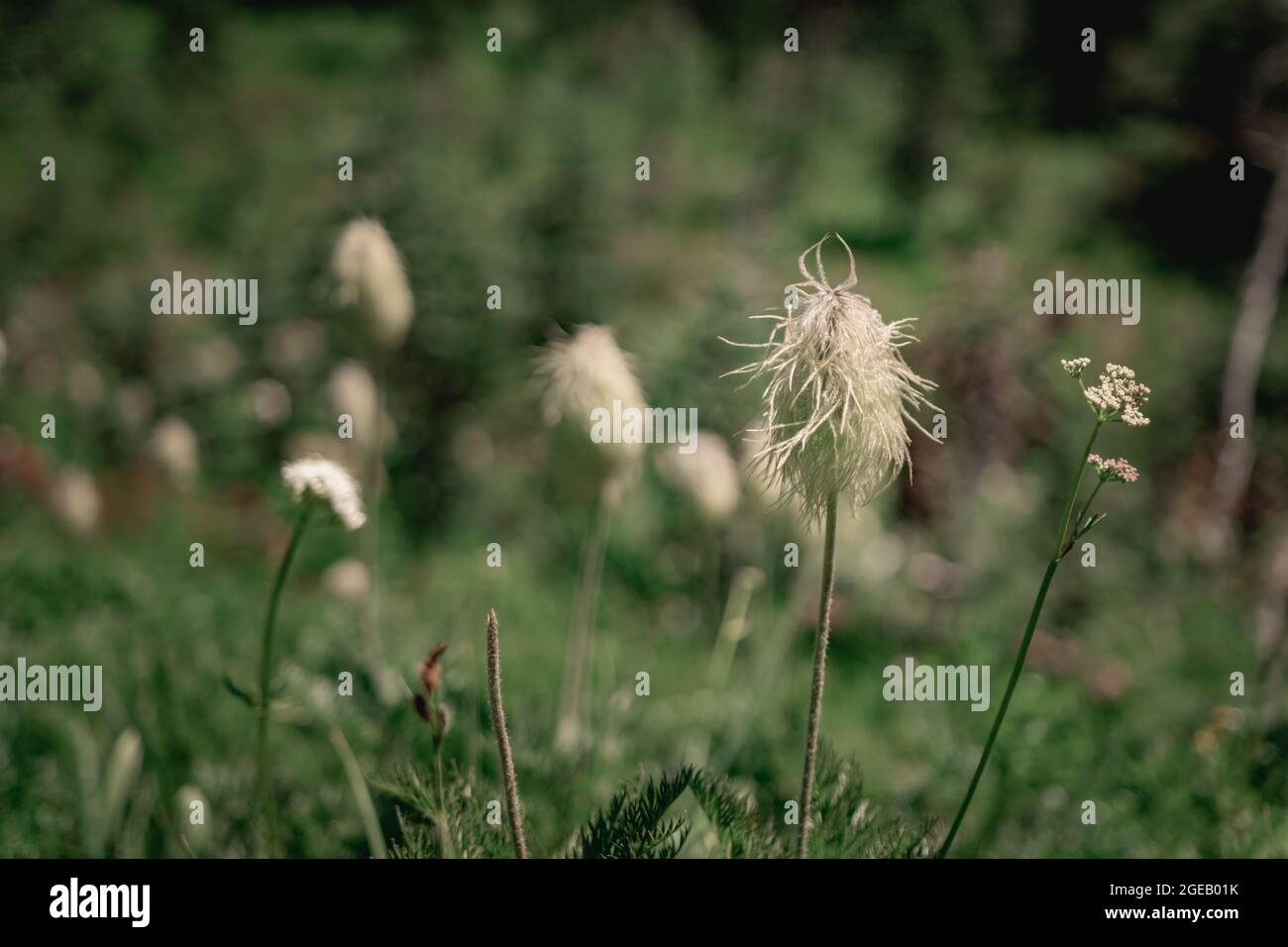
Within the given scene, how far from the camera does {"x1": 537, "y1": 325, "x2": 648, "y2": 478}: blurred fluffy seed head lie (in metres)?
2.30

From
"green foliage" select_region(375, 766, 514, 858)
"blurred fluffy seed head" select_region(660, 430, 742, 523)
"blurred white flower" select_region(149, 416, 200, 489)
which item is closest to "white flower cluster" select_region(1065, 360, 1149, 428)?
"green foliage" select_region(375, 766, 514, 858)

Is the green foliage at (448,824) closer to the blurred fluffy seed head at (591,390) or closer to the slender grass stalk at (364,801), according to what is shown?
the slender grass stalk at (364,801)

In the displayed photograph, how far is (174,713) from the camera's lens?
7.83ft

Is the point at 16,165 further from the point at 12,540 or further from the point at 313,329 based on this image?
the point at 12,540

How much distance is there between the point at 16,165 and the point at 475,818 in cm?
1036

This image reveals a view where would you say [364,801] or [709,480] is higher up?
[709,480]

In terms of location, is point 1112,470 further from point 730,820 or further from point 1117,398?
point 730,820

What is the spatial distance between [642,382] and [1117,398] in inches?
139

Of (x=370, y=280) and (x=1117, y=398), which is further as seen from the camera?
(x=370, y=280)

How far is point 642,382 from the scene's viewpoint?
4801 mm

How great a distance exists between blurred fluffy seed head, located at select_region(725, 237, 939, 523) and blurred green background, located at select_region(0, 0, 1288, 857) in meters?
0.59

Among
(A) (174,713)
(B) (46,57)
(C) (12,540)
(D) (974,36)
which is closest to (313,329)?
(C) (12,540)

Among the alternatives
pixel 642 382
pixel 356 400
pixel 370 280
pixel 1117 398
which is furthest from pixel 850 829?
pixel 642 382

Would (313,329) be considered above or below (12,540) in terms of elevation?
above
